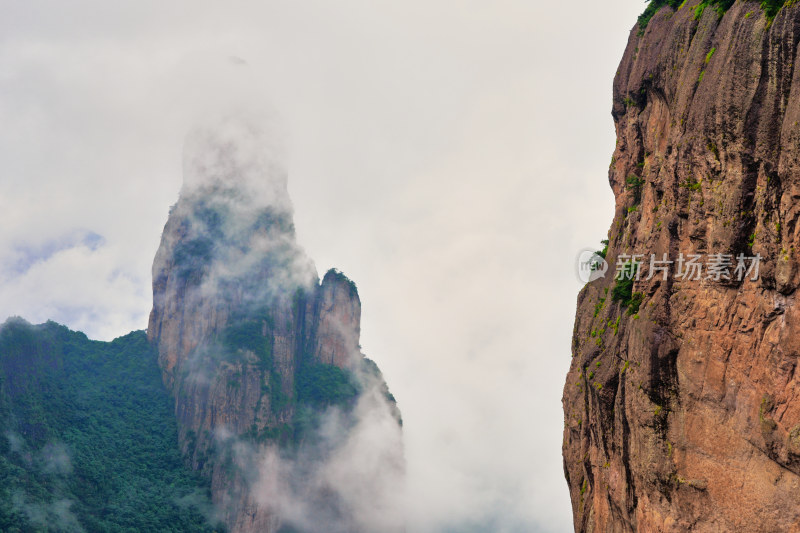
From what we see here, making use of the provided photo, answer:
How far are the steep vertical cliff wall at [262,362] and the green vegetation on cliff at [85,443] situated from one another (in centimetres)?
392

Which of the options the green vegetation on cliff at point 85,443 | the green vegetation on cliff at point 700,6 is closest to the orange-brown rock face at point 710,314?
the green vegetation on cliff at point 700,6

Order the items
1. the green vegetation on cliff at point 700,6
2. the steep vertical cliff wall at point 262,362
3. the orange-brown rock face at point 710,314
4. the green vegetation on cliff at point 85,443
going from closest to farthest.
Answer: the orange-brown rock face at point 710,314
the green vegetation on cliff at point 700,6
the green vegetation on cliff at point 85,443
the steep vertical cliff wall at point 262,362

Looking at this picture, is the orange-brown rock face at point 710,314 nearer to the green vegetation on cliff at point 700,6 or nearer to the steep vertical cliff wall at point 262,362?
the green vegetation on cliff at point 700,6

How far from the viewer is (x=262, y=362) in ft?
308

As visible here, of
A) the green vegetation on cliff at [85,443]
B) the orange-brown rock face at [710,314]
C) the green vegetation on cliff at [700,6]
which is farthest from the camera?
the green vegetation on cliff at [85,443]

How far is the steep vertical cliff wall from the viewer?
8819cm

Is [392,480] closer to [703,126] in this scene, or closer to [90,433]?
[90,433]

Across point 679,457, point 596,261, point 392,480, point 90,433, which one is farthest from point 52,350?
point 679,457

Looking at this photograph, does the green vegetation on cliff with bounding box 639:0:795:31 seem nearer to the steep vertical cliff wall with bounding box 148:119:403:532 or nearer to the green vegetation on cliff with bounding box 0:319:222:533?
the green vegetation on cliff with bounding box 0:319:222:533

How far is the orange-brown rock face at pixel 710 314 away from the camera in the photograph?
1587 cm

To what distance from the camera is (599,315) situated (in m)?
25.1

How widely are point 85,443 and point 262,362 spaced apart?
25295 millimetres

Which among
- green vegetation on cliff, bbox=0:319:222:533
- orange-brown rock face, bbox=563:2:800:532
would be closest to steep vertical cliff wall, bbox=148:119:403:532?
A: green vegetation on cliff, bbox=0:319:222:533

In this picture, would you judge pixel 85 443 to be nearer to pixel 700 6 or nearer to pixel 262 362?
pixel 262 362
